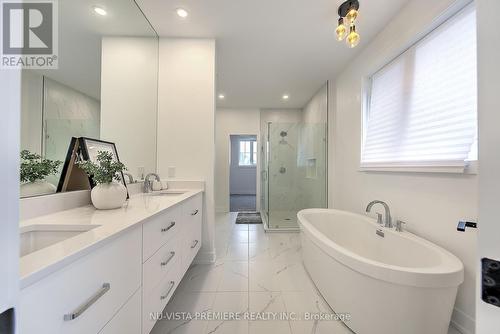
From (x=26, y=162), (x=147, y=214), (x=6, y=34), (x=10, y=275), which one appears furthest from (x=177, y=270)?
(x=6, y=34)

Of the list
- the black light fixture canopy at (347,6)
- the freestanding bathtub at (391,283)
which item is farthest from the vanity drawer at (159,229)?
the black light fixture canopy at (347,6)

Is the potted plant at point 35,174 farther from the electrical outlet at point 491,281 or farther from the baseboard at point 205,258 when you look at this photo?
the electrical outlet at point 491,281

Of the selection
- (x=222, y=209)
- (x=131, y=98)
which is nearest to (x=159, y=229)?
(x=131, y=98)

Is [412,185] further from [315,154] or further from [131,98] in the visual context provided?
[131,98]

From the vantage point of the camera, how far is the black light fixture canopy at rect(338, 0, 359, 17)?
168 cm

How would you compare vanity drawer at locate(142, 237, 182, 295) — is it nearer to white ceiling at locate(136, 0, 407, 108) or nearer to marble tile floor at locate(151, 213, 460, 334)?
marble tile floor at locate(151, 213, 460, 334)

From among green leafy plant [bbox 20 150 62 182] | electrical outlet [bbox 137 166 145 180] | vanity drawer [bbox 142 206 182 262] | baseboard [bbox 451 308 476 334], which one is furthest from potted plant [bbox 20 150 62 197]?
baseboard [bbox 451 308 476 334]

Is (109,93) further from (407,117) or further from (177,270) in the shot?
(407,117)

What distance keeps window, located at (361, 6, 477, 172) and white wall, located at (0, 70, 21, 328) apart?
1.99 meters

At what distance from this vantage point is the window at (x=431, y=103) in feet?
4.25

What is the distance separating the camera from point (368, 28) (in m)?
2.03

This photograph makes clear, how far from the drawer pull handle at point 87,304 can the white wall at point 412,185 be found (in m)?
1.88

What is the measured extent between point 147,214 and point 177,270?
62cm

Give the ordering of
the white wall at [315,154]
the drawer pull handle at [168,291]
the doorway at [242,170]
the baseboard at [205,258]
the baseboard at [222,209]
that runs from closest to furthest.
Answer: the drawer pull handle at [168,291] < the baseboard at [205,258] < the white wall at [315,154] < the baseboard at [222,209] < the doorway at [242,170]
